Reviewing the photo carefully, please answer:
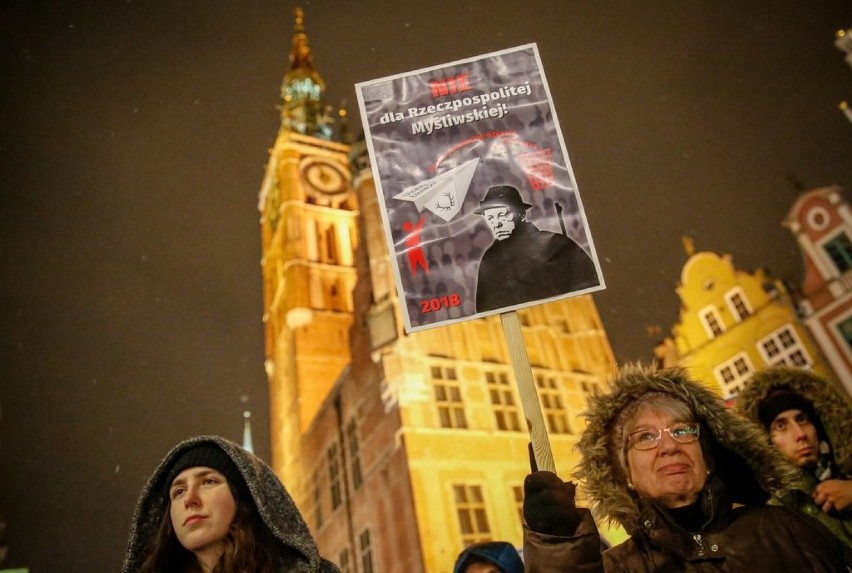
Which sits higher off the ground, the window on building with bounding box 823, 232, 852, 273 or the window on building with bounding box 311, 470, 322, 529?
the window on building with bounding box 823, 232, 852, 273

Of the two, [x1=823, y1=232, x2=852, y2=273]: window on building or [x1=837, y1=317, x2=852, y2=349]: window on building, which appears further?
[x1=823, y1=232, x2=852, y2=273]: window on building

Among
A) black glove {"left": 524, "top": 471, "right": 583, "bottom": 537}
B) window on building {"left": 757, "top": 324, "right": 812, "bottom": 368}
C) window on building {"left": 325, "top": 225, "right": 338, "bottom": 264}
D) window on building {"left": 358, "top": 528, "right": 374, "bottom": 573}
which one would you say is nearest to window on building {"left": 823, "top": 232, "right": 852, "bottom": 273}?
window on building {"left": 757, "top": 324, "right": 812, "bottom": 368}

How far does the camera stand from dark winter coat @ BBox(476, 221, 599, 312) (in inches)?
113

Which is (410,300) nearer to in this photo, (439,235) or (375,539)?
(439,235)

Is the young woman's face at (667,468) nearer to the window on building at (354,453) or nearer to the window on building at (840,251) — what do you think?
the window on building at (354,453)

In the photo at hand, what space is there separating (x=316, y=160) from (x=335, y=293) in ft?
29.5

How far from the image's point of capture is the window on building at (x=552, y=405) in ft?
42.6

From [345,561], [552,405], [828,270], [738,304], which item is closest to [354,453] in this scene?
[345,561]

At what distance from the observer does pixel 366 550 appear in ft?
41.2

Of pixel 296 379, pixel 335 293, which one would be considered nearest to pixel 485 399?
pixel 296 379

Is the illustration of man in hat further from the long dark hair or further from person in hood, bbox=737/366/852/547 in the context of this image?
person in hood, bbox=737/366/852/547

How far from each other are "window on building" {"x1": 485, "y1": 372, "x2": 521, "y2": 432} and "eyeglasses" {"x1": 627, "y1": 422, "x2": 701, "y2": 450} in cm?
1033

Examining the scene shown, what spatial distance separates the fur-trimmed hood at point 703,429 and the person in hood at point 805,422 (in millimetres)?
988

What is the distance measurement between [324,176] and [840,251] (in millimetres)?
24429
